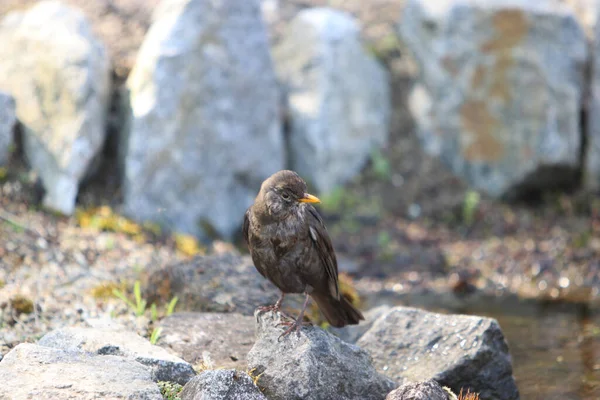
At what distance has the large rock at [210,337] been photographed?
17.0 ft

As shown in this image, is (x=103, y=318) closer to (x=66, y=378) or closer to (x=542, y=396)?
(x=66, y=378)

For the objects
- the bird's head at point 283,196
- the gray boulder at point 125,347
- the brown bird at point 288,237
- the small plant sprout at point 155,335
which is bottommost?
the small plant sprout at point 155,335

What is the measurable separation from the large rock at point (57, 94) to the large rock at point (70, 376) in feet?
13.9

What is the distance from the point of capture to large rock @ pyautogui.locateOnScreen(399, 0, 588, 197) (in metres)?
10.5

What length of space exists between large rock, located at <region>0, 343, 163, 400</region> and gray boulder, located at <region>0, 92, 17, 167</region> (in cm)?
438

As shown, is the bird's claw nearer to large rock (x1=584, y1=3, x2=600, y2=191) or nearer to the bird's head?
the bird's head

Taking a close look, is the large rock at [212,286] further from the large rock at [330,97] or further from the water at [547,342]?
the large rock at [330,97]

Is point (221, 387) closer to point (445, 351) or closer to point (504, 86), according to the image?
point (445, 351)

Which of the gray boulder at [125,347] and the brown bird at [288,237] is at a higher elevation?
the brown bird at [288,237]

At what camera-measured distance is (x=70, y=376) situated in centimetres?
412

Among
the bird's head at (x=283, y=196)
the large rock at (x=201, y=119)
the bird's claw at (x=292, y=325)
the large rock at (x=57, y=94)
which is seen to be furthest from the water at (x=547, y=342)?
the large rock at (x=57, y=94)

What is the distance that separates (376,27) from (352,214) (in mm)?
3920

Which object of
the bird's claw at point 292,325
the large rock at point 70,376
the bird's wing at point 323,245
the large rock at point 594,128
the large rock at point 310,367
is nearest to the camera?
the large rock at point 70,376

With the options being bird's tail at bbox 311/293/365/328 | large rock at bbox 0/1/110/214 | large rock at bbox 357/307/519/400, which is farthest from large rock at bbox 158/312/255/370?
large rock at bbox 0/1/110/214
